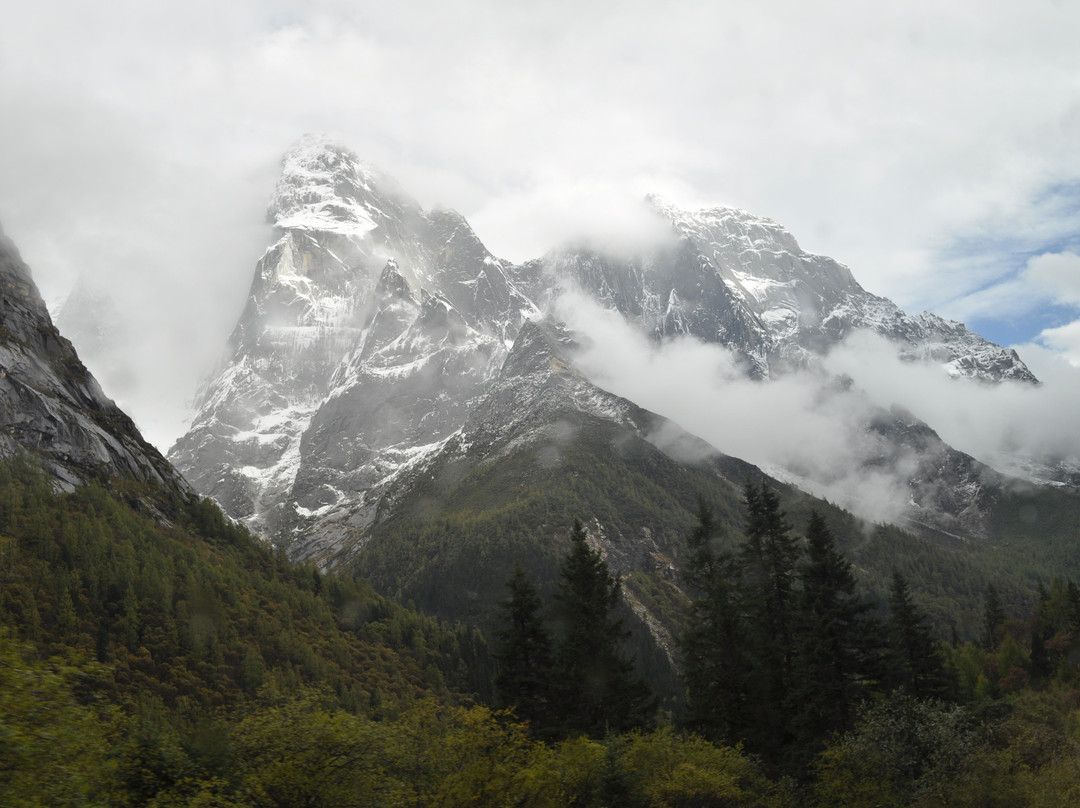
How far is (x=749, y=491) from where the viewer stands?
54875 millimetres

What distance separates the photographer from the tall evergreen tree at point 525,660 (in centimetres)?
4997

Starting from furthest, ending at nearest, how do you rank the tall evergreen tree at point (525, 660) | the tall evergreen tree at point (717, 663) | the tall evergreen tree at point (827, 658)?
the tall evergreen tree at point (525, 660) → the tall evergreen tree at point (717, 663) → the tall evergreen tree at point (827, 658)

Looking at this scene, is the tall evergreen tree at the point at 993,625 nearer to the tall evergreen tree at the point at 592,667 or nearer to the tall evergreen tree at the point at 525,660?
the tall evergreen tree at the point at 592,667

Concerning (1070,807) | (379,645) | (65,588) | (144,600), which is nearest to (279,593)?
(379,645)

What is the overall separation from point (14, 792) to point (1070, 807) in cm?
3761

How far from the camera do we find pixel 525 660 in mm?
51781

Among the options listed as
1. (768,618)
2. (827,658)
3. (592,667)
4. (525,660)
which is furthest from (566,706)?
(827,658)

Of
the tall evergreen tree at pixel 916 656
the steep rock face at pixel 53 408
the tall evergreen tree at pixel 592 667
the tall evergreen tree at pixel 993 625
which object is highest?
the steep rock face at pixel 53 408

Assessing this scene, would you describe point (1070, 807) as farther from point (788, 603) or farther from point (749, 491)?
point (749, 491)

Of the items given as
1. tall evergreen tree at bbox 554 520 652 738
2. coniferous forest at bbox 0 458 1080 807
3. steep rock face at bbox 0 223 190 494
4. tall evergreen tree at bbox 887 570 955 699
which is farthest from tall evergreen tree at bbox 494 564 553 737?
steep rock face at bbox 0 223 190 494

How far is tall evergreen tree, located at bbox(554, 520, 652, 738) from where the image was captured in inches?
1934

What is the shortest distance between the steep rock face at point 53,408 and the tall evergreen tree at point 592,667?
106803 millimetres

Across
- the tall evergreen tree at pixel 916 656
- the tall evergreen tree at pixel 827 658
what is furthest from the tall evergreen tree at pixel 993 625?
the tall evergreen tree at pixel 827 658

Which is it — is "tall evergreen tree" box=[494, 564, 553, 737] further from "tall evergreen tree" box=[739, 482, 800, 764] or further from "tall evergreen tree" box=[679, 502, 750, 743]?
"tall evergreen tree" box=[739, 482, 800, 764]
